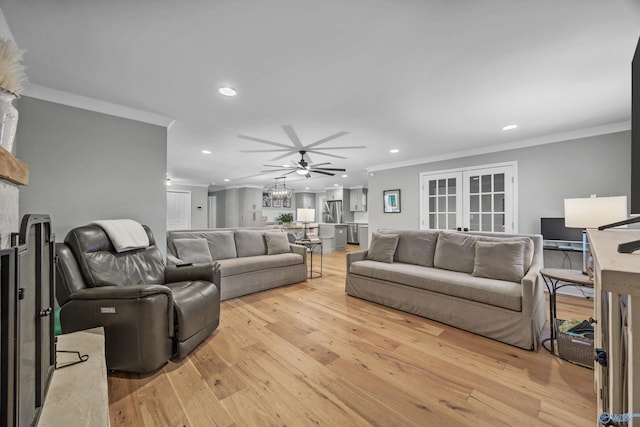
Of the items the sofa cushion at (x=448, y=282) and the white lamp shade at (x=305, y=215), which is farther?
the white lamp shade at (x=305, y=215)

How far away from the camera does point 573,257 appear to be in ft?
12.3

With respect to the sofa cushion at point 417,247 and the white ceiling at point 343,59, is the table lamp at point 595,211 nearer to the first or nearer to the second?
the white ceiling at point 343,59

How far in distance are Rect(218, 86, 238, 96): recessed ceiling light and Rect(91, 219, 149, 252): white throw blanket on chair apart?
63.8 inches

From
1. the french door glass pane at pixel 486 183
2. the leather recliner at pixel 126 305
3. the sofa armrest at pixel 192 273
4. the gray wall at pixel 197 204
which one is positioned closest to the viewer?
the leather recliner at pixel 126 305

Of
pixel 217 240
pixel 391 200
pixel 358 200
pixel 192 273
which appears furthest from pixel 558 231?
pixel 358 200

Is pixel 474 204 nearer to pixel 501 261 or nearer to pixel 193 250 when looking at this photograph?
pixel 501 261

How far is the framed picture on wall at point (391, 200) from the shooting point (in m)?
5.92

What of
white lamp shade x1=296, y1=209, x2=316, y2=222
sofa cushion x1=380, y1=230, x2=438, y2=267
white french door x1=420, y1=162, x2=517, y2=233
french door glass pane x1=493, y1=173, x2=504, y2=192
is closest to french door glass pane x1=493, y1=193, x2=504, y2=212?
white french door x1=420, y1=162, x2=517, y2=233

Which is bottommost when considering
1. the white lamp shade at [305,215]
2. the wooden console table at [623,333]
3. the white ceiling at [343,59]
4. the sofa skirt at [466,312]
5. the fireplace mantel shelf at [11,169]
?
the sofa skirt at [466,312]

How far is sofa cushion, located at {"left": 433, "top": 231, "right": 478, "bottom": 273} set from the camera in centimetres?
305

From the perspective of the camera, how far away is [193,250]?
11.9ft

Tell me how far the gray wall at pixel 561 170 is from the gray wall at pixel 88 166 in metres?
5.03

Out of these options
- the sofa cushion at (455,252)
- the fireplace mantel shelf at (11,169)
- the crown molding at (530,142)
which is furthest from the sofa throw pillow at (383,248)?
the fireplace mantel shelf at (11,169)

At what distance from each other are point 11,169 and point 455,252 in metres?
3.62
